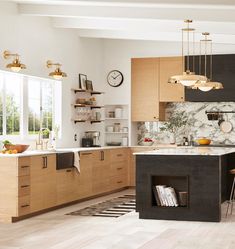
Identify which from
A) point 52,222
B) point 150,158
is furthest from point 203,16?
point 52,222

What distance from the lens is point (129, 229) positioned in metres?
7.48

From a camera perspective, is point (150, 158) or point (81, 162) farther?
point (81, 162)

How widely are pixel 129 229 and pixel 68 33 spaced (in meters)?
4.75

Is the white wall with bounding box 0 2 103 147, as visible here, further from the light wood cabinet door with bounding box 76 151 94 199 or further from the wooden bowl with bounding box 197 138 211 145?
the wooden bowl with bounding box 197 138 211 145

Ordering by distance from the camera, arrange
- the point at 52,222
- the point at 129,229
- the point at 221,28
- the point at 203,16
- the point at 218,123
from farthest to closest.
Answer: the point at 218,123
the point at 221,28
the point at 203,16
the point at 52,222
the point at 129,229

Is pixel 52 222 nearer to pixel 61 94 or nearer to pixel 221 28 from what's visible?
pixel 61 94

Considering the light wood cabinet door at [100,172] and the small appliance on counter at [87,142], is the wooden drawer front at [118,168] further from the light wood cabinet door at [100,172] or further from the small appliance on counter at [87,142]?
the small appliance on counter at [87,142]

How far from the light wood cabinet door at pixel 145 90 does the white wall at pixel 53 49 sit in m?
0.76

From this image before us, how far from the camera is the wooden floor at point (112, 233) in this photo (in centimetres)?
646

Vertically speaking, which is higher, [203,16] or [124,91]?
[203,16]

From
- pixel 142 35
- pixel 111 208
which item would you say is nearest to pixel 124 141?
pixel 142 35

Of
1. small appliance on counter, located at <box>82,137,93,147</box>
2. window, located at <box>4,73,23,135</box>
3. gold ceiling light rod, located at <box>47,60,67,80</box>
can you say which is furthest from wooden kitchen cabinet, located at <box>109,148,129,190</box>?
window, located at <box>4,73,23,135</box>

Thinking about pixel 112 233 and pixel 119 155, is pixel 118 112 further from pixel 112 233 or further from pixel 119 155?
pixel 112 233

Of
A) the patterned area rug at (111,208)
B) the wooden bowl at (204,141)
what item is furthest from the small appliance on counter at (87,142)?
the wooden bowl at (204,141)
